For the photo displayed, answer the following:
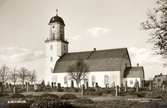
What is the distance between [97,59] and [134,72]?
658 cm

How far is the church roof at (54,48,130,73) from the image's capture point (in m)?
42.7

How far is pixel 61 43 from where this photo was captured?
1913 inches

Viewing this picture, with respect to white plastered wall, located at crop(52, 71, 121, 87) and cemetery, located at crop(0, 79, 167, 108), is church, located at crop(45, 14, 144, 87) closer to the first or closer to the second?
white plastered wall, located at crop(52, 71, 121, 87)

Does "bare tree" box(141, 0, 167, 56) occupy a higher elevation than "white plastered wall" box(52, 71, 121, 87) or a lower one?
higher

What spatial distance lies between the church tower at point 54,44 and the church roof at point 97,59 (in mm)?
952

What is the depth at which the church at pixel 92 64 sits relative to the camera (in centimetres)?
4162

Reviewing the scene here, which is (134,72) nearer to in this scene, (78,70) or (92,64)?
(92,64)

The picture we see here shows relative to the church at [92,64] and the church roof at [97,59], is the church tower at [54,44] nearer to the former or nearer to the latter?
the church at [92,64]

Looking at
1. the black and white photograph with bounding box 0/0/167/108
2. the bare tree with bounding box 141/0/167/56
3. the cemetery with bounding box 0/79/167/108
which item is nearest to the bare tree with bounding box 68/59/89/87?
the black and white photograph with bounding box 0/0/167/108

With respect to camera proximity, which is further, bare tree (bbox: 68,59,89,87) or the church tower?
the church tower

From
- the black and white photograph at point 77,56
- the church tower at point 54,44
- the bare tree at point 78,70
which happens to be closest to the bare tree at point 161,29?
the black and white photograph at point 77,56

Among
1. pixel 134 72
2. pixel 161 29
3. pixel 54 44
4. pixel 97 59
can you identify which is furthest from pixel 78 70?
pixel 161 29

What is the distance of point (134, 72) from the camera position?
1638 inches

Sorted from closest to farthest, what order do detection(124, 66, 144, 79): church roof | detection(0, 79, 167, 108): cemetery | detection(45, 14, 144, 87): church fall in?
detection(0, 79, 167, 108): cemetery < detection(124, 66, 144, 79): church roof < detection(45, 14, 144, 87): church
